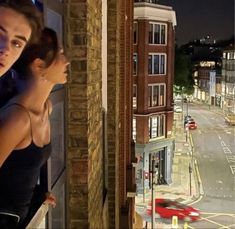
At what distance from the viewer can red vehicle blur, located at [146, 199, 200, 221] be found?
22672 millimetres

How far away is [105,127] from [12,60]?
4722mm

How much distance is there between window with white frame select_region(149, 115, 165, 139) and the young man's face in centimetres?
2533

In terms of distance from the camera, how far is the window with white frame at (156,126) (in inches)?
1094

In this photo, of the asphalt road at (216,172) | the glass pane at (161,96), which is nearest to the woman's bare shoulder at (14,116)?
the asphalt road at (216,172)

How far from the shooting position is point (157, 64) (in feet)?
90.5

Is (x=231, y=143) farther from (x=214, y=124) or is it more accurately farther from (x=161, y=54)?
(x=161, y=54)

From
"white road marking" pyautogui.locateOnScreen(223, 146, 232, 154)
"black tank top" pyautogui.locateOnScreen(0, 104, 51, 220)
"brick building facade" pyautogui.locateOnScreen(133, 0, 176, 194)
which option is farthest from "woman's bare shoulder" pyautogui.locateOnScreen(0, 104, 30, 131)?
"white road marking" pyautogui.locateOnScreen(223, 146, 232, 154)

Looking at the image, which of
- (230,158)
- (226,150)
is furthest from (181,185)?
(226,150)

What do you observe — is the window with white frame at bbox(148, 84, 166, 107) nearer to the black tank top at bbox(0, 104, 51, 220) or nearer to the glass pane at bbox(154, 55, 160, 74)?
the glass pane at bbox(154, 55, 160, 74)

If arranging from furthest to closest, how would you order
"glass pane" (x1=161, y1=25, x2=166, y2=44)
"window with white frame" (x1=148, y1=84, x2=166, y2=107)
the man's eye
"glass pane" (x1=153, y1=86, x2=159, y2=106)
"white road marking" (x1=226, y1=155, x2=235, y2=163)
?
1. "white road marking" (x1=226, y1=155, x2=235, y2=163)
2. "glass pane" (x1=153, y1=86, x2=159, y2=106)
3. "glass pane" (x1=161, y1=25, x2=166, y2=44)
4. "window with white frame" (x1=148, y1=84, x2=166, y2=107)
5. the man's eye

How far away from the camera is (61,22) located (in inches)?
142

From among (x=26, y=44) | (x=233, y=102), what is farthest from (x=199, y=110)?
(x=26, y=44)

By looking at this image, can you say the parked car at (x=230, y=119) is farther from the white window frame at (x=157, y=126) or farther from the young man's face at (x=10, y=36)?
the young man's face at (x=10, y=36)

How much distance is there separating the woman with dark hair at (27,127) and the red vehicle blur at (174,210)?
2039 cm
